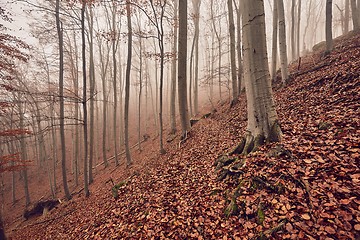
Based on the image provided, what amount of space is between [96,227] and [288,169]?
16.2 feet

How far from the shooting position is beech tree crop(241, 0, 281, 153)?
353 centimetres

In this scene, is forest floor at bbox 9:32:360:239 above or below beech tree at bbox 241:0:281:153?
below

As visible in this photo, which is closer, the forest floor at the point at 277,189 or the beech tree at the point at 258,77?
the forest floor at the point at 277,189

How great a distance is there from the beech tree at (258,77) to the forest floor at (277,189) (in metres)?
0.35

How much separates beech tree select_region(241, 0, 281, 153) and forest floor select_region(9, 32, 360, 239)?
354 mm

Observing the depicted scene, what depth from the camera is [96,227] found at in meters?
4.49

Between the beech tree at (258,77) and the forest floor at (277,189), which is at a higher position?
the beech tree at (258,77)

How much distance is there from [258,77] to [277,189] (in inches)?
90.1

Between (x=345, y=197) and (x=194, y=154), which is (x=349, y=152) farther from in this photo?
(x=194, y=154)

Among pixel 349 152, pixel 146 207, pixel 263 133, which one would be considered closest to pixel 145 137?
pixel 146 207

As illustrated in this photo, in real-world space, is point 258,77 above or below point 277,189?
above

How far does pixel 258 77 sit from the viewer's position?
143 inches

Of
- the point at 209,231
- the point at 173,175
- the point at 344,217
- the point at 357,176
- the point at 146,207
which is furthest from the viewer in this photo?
the point at 173,175

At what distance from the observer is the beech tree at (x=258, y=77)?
11.6 feet
